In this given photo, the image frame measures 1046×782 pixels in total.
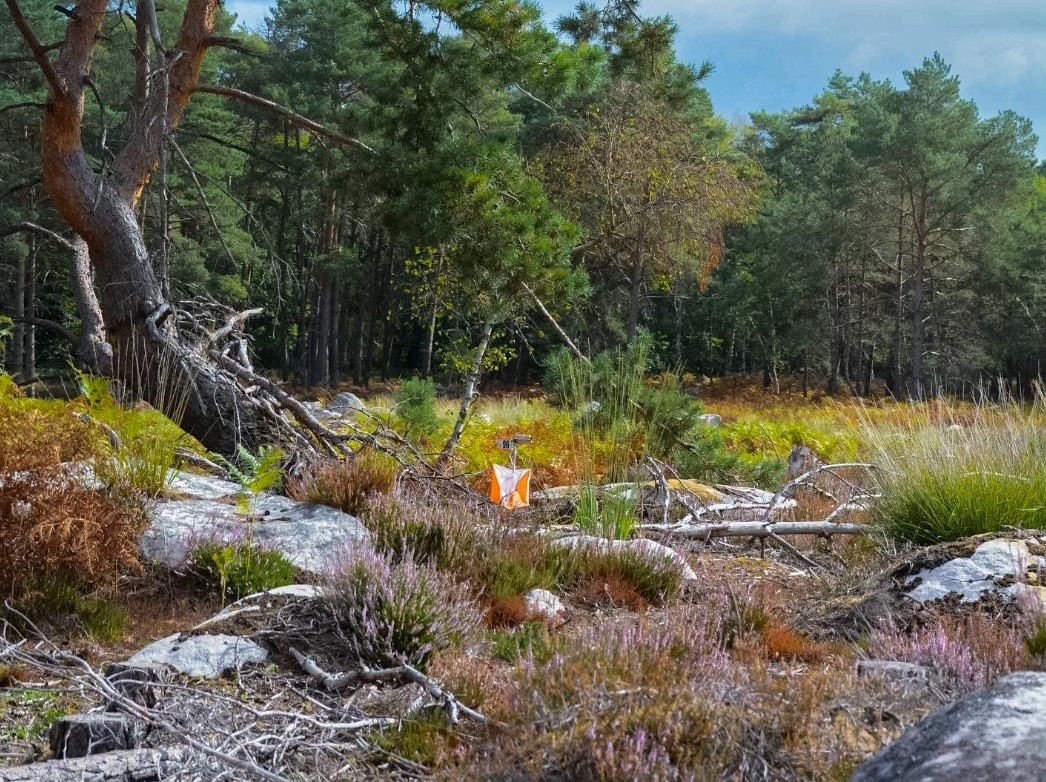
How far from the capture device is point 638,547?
210 inches

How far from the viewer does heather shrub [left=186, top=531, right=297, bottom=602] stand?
476 cm

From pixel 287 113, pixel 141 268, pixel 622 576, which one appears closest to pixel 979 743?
pixel 622 576

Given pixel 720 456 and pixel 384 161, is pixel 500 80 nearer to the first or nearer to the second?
pixel 384 161

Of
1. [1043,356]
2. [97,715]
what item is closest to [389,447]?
[97,715]

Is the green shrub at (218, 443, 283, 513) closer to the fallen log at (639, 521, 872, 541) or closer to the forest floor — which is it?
the forest floor

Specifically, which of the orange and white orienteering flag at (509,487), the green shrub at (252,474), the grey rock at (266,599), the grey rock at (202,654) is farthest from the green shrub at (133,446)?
the orange and white orienteering flag at (509,487)

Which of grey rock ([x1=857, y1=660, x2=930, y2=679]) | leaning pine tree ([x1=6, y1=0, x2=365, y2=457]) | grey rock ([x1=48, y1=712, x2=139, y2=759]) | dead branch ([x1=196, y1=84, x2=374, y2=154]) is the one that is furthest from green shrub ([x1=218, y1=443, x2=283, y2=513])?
grey rock ([x1=857, y1=660, x2=930, y2=679])

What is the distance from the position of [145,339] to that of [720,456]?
5.38 meters

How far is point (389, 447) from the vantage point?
7469mm

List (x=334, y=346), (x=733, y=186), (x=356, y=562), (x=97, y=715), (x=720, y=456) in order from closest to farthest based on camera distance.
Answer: (x=97, y=715)
(x=356, y=562)
(x=720, y=456)
(x=733, y=186)
(x=334, y=346)

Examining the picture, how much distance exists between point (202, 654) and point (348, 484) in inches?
85.8

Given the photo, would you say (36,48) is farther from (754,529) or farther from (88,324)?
(754,529)

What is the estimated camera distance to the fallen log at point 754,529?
6134 mm

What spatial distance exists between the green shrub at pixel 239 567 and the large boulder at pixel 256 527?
0.20 ft
